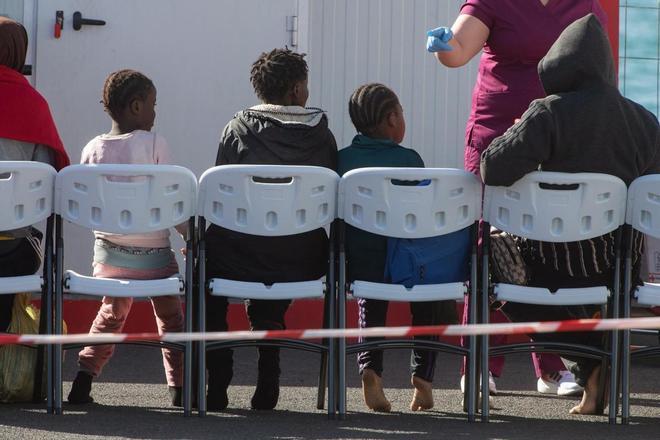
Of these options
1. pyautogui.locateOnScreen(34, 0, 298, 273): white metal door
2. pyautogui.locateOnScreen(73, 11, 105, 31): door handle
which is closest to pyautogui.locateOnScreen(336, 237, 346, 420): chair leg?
pyautogui.locateOnScreen(34, 0, 298, 273): white metal door

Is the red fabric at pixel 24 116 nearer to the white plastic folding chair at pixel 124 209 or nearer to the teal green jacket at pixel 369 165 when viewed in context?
the white plastic folding chair at pixel 124 209

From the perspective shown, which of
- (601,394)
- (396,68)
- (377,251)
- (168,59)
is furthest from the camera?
(396,68)

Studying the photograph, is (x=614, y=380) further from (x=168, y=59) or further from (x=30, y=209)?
(x=168, y=59)

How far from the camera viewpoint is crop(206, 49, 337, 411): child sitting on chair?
537cm

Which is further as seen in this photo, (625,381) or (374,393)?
(374,393)

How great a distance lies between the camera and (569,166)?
5.35 m

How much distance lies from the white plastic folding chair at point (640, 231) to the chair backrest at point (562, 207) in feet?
0.16

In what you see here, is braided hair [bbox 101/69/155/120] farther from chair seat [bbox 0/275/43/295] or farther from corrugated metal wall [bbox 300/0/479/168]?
corrugated metal wall [bbox 300/0/479/168]

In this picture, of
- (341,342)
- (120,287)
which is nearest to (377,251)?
(341,342)

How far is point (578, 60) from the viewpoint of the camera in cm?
534

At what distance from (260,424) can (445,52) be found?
165cm

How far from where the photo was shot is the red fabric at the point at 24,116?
5621 mm

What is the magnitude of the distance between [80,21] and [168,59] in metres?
0.52

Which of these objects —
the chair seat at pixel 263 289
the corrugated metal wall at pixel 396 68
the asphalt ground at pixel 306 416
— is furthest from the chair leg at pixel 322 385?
the corrugated metal wall at pixel 396 68
